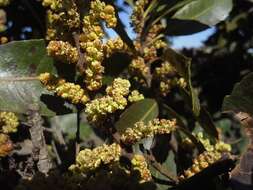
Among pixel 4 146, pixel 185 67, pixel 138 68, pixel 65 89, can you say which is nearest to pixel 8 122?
pixel 4 146

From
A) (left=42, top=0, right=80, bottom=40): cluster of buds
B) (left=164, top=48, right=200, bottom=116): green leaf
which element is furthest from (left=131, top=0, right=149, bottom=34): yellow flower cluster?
(left=42, top=0, right=80, bottom=40): cluster of buds

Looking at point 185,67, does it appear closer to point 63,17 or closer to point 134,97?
point 134,97

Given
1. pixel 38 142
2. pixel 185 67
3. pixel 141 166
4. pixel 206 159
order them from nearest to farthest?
1. pixel 38 142
2. pixel 141 166
3. pixel 206 159
4. pixel 185 67

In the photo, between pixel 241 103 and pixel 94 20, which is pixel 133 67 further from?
pixel 241 103

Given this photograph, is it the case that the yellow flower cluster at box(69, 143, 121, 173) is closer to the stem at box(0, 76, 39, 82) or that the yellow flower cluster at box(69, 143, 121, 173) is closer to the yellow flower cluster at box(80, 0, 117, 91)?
the yellow flower cluster at box(80, 0, 117, 91)

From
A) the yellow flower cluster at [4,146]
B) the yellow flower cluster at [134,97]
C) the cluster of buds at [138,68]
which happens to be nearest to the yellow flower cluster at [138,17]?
the cluster of buds at [138,68]

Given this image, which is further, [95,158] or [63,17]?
[63,17]
